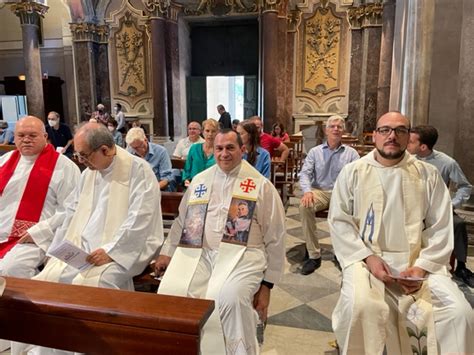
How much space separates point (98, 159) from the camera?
8.67 ft

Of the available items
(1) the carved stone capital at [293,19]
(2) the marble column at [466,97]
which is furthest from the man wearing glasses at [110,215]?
(1) the carved stone capital at [293,19]

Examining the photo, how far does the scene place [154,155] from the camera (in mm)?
4488

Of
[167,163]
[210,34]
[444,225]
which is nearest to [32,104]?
[210,34]

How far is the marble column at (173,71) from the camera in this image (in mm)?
12133

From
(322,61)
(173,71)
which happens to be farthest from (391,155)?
(173,71)

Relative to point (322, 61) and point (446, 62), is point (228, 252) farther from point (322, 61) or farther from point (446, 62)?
point (322, 61)

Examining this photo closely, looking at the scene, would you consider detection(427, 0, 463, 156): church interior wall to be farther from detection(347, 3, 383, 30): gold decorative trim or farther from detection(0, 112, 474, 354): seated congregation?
detection(347, 3, 383, 30): gold decorative trim

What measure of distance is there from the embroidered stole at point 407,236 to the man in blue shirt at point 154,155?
249cm

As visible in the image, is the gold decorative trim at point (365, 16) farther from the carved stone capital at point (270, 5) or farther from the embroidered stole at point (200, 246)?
the embroidered stole at point (200, 246)

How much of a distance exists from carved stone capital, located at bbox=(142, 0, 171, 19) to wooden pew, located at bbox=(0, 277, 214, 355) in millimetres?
11707

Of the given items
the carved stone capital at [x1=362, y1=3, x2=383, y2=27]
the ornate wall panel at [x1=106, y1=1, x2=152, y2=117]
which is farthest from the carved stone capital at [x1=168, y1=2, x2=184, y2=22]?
the carved stone capital at [x1=362, y1=3, x2=383, y2=27]

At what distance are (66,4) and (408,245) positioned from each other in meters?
14.2

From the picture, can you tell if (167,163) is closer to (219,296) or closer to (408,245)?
(219,296)

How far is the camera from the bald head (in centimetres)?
306
